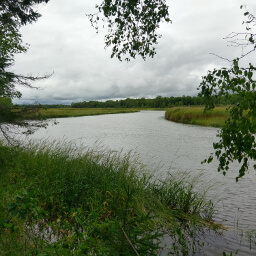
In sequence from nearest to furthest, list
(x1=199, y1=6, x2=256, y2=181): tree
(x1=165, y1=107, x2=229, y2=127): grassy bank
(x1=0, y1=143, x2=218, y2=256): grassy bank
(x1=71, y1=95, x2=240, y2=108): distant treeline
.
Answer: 1. (x1=199, y1=6, x2=256, y2=181): tree
2. (x1=0, y1=143, x2=218, y2=256): grassy bank
3. (x1=165, y1=107, x2=229, y2=127): grassy bank
4. (x1=71, y1=95, x2=240, y2=108): distant treeline

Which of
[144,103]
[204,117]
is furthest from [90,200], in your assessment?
[144,103]

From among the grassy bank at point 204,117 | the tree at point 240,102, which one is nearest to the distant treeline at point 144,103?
the grassy bank at point 204,117

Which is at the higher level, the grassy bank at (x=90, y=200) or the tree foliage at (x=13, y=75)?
the tree foliage at (x=13, y=75)

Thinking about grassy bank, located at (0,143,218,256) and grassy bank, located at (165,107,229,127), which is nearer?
Answer: grassy bank, located at (0,143,218,256)

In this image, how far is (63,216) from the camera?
20.6 ft

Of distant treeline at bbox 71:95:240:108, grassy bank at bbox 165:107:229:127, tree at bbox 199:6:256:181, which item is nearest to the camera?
tree at bbox 199:6:256:181

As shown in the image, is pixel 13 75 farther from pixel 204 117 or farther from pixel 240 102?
pixel 204 117

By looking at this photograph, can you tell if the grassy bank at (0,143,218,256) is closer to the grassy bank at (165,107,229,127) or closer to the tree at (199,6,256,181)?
the tree at (199,6,256,181)

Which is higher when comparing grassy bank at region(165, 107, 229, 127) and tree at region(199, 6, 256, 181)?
tree at region(199, 6, 256, 181)

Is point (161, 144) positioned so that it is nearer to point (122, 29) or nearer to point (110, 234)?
point (122, 29)

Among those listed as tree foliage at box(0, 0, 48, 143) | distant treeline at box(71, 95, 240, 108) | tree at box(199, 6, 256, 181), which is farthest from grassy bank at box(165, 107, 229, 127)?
distant treeline at box(71, 95, 240, 108)

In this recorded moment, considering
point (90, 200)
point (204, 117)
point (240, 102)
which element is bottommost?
point (90, 200)

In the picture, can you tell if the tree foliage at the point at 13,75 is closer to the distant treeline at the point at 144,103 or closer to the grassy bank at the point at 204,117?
the grassy bank at the point at 204,117

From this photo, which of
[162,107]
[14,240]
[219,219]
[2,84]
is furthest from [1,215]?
[162,107]
